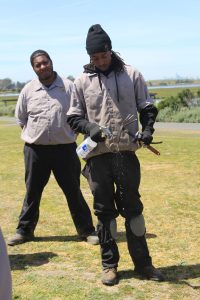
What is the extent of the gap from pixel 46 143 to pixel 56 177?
468 millimetres

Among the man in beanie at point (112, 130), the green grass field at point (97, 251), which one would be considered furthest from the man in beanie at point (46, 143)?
the man in beanie at point (112, 130)

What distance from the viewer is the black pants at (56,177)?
5.37 m

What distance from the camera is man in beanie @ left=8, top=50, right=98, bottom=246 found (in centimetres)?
523

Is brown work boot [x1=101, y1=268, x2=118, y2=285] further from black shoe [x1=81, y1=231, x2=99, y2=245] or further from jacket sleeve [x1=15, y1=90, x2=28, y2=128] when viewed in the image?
jacket sleeve [x1=15, y1=90, x2=28, y2=128]

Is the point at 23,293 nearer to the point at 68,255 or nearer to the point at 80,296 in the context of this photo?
the point at 80,296

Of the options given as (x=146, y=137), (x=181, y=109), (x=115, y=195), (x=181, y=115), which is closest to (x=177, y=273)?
(x=115, y=195)

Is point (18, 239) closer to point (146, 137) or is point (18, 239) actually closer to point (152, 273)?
point (152, 273)

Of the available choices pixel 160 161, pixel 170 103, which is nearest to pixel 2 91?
pixel 170 103

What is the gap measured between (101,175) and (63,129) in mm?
1184

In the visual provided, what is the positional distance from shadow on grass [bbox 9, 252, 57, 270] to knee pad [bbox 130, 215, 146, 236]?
114 centimetres

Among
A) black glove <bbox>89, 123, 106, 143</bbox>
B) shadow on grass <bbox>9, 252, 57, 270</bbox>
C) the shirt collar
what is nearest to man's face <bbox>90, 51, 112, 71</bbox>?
black glove <bbox>89, 123, 106, 143</bbox>

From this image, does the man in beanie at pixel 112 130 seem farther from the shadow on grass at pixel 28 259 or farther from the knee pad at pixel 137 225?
the shadow on grass at pixel 28 259

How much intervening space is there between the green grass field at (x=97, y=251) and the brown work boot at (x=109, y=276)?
60 mm

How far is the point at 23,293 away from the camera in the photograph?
4125mm
